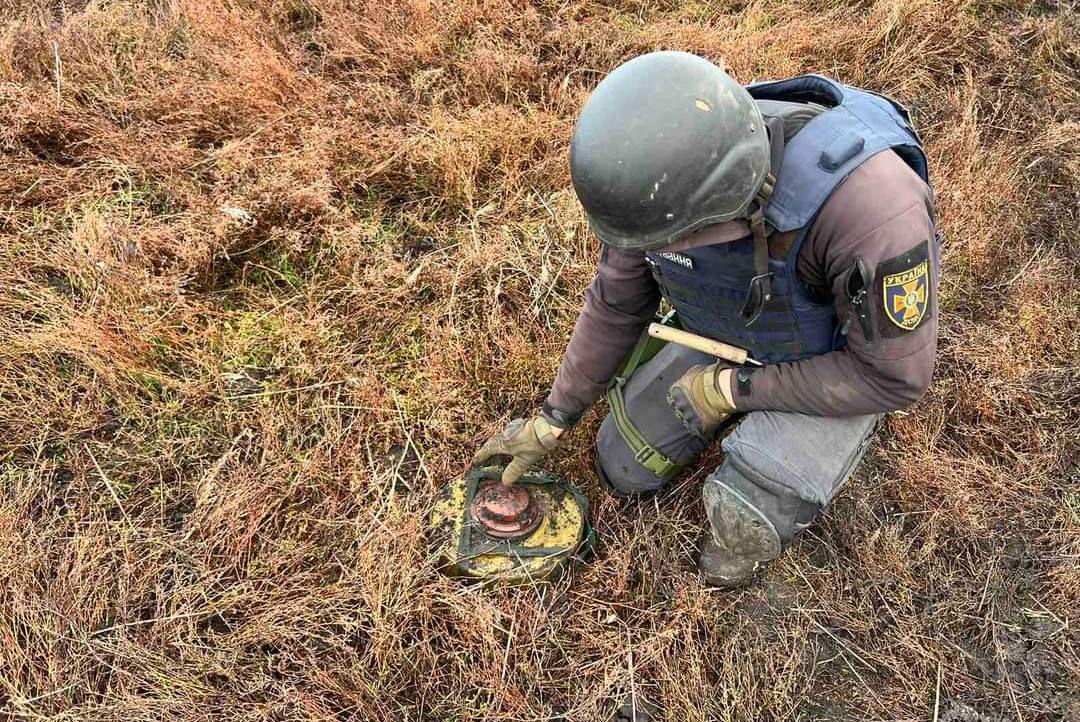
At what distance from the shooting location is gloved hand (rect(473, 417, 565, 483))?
228 centimetres

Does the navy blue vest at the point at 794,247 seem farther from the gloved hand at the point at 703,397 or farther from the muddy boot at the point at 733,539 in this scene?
the muddy boot at the point at 733,539

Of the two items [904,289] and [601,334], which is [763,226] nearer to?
[904,289]

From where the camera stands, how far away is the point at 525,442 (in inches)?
90.8

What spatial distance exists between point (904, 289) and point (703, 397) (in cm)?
71

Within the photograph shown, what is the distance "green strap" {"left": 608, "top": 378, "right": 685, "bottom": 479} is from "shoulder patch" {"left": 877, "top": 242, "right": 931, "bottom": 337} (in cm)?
90

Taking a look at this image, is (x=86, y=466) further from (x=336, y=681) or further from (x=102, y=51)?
(x=102, y=51)

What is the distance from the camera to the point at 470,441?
102 inches

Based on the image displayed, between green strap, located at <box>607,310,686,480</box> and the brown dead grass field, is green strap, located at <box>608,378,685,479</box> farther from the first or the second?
the brown dead grass field

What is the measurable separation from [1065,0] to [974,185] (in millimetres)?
2054

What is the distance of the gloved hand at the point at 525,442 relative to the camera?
2281 mm

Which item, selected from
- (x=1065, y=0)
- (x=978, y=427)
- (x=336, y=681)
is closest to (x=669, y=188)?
(x=336, y=681)

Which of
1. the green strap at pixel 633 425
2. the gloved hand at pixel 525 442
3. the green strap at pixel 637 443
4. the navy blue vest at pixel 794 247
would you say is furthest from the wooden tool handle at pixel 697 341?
the gloved hand at pixel 525 442

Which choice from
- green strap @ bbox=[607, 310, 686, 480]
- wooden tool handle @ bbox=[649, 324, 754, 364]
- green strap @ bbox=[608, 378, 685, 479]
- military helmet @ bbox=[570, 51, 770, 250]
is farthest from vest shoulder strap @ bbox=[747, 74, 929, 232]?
green strap @ bbox=[608, 378, 685, 479]

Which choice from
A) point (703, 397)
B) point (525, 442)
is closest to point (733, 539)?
point (703, 397)
